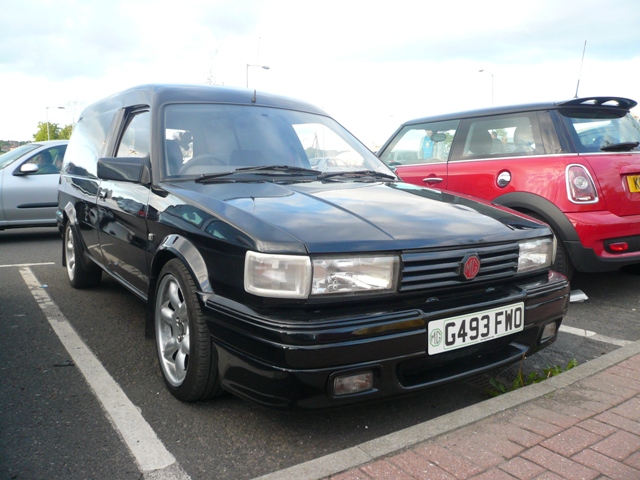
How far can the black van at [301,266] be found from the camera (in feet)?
7.79

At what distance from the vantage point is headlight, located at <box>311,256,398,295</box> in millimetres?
2385

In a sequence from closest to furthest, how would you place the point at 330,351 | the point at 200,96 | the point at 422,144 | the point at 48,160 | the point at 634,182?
the point at 330,351 < the point at 200,96 < the point at 634,182 < the point at 422,144 < the point at 48,160

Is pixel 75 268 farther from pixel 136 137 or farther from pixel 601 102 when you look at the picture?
pixel 601 102

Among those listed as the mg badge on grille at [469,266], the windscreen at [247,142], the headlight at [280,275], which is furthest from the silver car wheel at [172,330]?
the mg badge on grille at [469,266]

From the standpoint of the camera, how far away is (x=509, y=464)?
7.46 ft

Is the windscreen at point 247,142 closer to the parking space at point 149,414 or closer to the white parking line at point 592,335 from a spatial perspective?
the parking space at point 149,414

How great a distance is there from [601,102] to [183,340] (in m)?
4.10

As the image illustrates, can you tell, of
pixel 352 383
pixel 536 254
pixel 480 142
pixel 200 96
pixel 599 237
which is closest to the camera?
pixel 352 383

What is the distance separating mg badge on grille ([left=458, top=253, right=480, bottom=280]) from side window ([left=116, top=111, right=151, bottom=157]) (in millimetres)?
2084

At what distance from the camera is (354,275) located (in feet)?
7.99

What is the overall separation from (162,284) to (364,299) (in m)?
1.24

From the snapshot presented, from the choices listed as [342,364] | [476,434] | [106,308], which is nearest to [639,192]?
[476,434]

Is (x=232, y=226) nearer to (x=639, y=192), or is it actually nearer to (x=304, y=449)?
(x=304, y=449)

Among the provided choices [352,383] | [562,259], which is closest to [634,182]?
[562,259]
